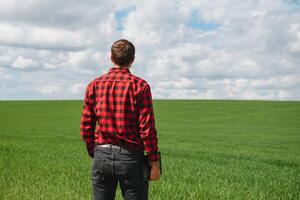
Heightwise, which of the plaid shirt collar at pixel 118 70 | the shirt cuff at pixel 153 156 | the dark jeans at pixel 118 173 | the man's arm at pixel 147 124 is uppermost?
the plaid shirt collar at pixel 118 70

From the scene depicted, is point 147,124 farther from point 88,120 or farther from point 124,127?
point 88,120

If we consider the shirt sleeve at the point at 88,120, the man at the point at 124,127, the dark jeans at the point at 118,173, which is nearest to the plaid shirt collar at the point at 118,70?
the man at the point at 124,127

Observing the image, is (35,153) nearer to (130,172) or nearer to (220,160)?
(220,160)

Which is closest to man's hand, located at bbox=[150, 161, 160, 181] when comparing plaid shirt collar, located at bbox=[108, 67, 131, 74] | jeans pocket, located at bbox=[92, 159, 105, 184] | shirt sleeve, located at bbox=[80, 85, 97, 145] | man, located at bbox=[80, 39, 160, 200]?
man, located at bbox=[80, 39, 160, 200]

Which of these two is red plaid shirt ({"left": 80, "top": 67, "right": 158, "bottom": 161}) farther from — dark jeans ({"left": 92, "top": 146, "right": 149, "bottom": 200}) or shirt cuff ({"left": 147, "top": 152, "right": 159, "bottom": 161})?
dark jeans ({"left": 92, "top": 146, "right": 149, "bottom": 200})

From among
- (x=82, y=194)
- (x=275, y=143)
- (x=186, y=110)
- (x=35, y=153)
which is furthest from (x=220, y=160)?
(x=186, y=110)

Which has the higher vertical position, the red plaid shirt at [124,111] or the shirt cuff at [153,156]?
the red plaid shirt at [124,111]

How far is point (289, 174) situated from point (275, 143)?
1428 centimetres

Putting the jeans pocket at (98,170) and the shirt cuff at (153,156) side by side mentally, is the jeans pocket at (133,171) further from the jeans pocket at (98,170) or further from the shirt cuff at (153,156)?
the jeans pocket at (98,170)

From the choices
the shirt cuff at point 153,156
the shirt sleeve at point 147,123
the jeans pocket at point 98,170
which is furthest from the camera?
the jeans pocket at point 98,170

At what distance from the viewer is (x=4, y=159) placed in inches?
579

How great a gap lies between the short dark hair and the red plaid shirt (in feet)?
0.31

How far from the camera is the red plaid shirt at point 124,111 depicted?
4.72 m

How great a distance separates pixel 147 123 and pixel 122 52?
805 mm
